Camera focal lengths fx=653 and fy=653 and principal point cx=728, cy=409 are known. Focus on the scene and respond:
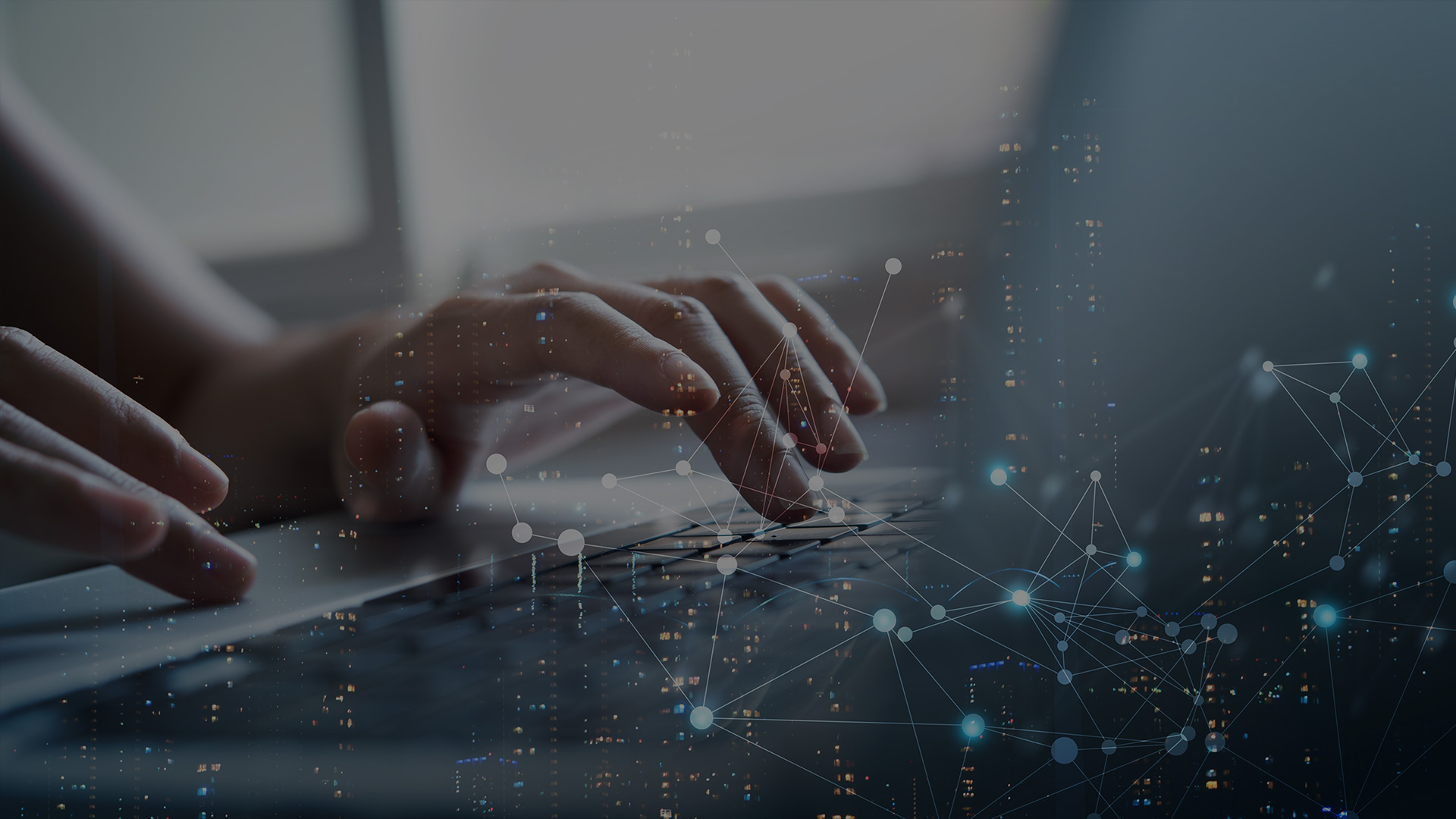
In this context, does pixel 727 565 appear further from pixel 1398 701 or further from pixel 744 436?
pixel 1398 701

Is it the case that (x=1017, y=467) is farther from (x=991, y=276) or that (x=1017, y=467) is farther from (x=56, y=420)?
(x=56, y=420)

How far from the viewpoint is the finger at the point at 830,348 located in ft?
1.64

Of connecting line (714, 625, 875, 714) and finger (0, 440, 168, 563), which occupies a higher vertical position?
finger (0, 440, 168, 563)

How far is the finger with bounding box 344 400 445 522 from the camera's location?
0.51 m

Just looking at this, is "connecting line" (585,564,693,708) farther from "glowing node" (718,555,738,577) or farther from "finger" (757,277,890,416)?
"finger" (757,277,890,416)

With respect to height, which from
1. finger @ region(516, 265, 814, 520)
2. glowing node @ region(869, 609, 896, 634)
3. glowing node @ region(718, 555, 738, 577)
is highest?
finger @ region(516, 265, 814, 520)

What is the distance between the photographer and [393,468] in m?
0.52

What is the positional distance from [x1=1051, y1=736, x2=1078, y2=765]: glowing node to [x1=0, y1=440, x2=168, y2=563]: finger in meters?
0.72

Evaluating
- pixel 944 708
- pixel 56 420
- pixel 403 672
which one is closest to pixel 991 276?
pixel 944 708

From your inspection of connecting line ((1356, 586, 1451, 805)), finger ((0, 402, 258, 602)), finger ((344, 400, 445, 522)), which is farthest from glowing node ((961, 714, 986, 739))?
finger ((0, 402, 258, 602))

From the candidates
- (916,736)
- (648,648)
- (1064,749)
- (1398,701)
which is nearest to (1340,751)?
(1398,701)

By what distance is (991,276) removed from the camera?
504mm

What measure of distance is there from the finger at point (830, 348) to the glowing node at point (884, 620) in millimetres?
152

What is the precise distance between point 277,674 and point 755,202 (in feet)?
1.67
